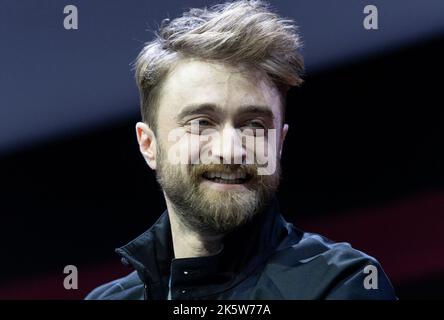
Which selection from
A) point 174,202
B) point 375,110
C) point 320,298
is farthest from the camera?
point 375,110

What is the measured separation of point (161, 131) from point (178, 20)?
27 cm

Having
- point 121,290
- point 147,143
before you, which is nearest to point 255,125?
point 147,143

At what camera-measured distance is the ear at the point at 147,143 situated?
5.63ft

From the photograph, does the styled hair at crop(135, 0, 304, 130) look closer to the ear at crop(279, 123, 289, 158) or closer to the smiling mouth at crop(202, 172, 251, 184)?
the ear at crop(279, 123, 289, 158)

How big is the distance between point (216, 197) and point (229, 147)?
12 cm

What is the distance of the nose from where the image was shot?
5.08 ft

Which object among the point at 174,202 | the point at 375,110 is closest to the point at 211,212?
the point at 174,202

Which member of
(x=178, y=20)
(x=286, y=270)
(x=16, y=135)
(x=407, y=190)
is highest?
(x=178, y=20)

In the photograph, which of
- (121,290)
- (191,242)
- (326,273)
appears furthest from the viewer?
(121,290)

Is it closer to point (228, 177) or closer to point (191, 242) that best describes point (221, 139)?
point (228, 177)

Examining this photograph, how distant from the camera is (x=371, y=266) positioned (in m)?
1.55

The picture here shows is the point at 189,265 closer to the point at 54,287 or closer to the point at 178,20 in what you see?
the point at 54,287

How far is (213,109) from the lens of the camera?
1.58m
